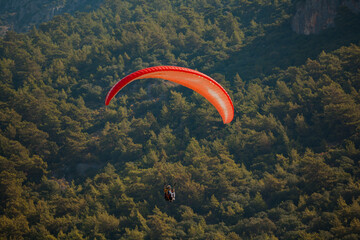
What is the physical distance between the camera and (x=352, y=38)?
56.1 metres

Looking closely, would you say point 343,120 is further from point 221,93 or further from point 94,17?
point 94,17

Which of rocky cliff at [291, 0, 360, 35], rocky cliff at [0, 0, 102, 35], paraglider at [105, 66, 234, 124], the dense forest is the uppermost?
rocky cliff at [0, 0, 102, 35]

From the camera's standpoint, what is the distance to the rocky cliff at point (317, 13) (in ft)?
191

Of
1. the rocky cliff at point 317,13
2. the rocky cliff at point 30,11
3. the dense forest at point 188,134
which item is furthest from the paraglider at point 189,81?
the rocky cliff at point 30,11

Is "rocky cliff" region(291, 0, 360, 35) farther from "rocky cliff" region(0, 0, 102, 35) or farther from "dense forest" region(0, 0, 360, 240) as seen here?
"rocky cliff" region(0, 0, 102, 35)

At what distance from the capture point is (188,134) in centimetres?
5319

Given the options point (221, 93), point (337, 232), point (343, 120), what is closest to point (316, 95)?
point (343, 120)

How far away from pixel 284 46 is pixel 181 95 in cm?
1795

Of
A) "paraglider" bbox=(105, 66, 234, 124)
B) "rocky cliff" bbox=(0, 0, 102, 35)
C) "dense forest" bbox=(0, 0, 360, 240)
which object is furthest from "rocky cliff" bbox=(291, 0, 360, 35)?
"rocky cliff" bbox=(0, 0, 102, 35)

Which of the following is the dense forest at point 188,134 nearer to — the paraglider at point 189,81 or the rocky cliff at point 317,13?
the rocky cliff at point 317,13

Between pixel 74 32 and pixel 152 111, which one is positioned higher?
pixel 74 32

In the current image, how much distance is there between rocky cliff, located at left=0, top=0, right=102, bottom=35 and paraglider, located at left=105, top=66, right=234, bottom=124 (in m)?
113

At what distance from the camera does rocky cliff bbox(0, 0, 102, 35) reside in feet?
431

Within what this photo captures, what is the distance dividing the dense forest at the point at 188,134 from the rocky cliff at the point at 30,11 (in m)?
48.7
